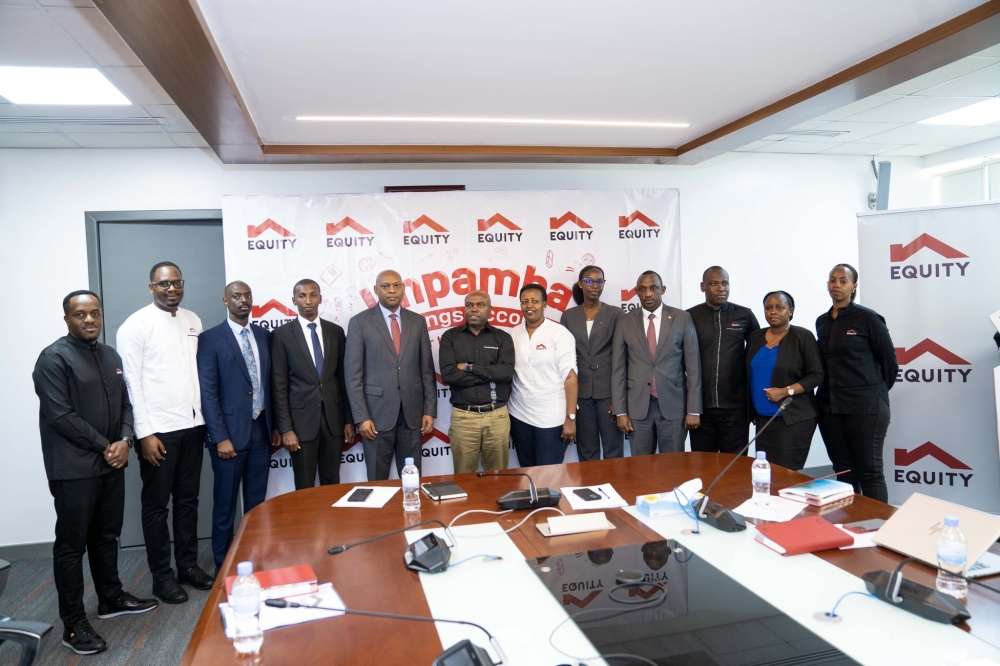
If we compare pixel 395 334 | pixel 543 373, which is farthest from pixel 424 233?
pixel 543 373

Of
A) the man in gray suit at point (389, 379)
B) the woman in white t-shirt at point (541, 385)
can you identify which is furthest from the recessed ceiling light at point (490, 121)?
the woman in white t-shirt at point (541, 385)

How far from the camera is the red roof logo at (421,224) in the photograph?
4383 millimetres

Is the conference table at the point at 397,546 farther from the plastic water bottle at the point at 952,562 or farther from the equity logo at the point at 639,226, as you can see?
the equity logo at the point at 639,226

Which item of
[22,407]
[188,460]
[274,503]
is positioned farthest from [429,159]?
[22,407]

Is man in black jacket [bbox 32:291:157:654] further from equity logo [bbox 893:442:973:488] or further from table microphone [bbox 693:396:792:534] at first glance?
equity logo [bbox 893:442:973:488]

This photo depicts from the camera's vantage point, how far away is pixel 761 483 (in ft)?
7.51

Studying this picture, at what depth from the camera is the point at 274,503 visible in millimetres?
2467

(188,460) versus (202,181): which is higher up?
(202,181)

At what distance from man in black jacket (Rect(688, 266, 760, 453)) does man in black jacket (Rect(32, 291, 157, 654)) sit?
3485 mm

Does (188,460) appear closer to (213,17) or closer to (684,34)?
(213,17)

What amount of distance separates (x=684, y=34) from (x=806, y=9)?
1.60 feet

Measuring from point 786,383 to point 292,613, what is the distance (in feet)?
10.3

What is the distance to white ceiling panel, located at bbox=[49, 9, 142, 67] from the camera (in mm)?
2430

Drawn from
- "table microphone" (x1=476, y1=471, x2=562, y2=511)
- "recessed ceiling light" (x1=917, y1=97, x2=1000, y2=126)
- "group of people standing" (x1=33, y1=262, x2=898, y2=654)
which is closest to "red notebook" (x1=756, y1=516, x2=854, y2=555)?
"table microphone" (x1=476, y1=471, x2=562, y2=511)
